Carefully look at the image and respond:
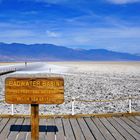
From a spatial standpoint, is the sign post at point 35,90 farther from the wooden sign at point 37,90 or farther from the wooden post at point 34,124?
the wooden post at point 34,124

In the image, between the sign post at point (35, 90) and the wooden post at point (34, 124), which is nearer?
the sign post at point (35, 90)

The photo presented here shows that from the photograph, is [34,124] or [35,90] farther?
[34,124]

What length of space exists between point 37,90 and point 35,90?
6 centimetres

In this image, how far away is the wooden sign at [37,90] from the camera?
970cm

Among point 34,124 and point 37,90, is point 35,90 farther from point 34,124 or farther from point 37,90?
point 34,124

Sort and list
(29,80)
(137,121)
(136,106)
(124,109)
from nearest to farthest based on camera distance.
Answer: (29,80)
(137,121)
(124,109)
(136,106)

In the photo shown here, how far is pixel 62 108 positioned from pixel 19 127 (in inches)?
618

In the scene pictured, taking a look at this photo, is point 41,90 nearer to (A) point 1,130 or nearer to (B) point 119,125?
(A) point 1,130

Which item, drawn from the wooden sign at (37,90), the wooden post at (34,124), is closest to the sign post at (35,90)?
the wooden sign at (37,90)

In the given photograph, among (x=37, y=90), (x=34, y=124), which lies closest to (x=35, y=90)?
(x=37, y=90)

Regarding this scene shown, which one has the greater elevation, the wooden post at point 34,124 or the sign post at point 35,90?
the sign post at point 35,90

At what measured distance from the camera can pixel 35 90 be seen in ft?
31.8

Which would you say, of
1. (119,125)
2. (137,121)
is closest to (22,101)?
(119,125)

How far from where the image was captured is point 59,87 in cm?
977
